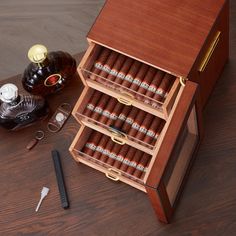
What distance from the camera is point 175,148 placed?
1.52 metres

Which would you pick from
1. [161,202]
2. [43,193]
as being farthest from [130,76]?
[43,193]

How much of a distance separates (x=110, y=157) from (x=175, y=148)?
276 millimetres

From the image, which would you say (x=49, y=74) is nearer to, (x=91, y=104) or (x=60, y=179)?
(x=91, y=104)

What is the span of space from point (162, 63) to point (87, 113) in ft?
0.95

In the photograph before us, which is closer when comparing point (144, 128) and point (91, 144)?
point (144, 128)

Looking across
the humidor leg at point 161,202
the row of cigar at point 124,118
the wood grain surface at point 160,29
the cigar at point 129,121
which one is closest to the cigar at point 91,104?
the row of cigar at point 124,118

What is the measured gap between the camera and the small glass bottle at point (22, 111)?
1.76 metres

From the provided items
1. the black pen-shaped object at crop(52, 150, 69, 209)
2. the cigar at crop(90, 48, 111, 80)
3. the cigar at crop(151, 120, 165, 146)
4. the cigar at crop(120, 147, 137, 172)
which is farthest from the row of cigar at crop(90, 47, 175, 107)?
the black pen-shaped object at crop(52, 150, 69, 209)

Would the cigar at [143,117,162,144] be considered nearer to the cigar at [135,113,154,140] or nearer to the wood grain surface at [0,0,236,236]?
the cigar at [135,113,154,140]

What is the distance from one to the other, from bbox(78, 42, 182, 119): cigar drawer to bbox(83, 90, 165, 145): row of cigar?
0.06m

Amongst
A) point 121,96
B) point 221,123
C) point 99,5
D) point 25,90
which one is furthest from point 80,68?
point 99,5

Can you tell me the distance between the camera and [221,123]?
1.78m

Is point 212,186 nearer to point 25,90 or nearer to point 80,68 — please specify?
point 80,68

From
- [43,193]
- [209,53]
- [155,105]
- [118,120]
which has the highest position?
[209,53]
